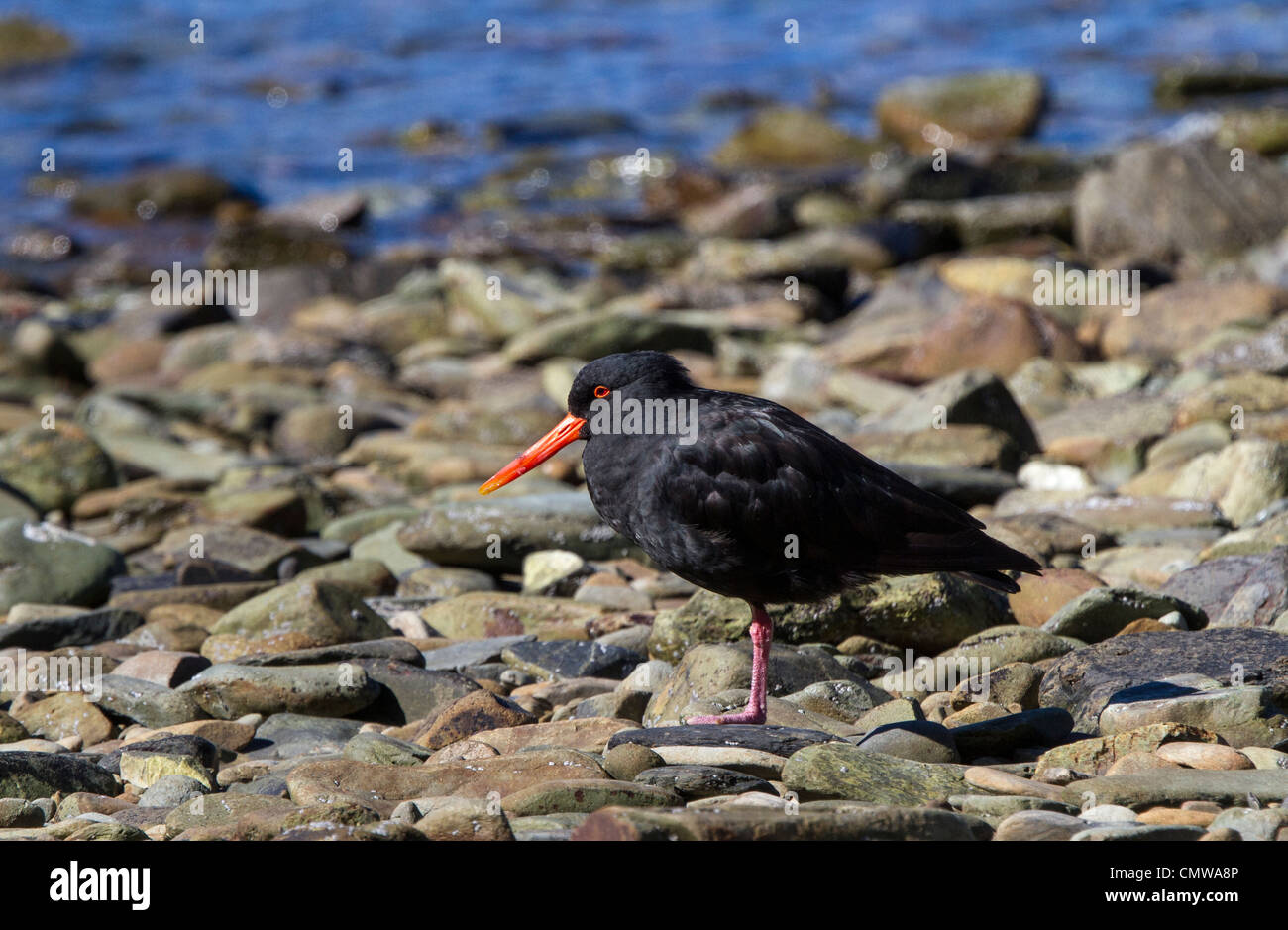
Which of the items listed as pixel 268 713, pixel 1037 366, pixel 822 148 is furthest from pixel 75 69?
pixel 268 713

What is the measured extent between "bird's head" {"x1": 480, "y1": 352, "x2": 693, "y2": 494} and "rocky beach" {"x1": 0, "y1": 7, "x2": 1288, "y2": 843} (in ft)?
3.33

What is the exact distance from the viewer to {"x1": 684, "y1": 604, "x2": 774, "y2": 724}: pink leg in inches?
189

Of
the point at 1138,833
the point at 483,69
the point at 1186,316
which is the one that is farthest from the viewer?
the point at 483,69

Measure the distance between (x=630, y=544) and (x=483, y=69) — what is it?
23712 millimetres

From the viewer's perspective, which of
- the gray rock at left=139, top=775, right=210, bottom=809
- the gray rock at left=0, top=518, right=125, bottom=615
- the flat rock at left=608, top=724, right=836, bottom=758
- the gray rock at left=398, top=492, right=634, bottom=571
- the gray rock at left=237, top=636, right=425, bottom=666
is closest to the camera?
the flat rock at left=608, top=724, right=836, bottom=758

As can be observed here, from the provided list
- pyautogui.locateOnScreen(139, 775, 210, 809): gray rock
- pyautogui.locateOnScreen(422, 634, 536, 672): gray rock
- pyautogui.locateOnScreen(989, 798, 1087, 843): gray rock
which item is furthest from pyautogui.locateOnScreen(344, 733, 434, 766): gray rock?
pyautogui.locateOnScreen(989, 798, 1087, 843): gray rock

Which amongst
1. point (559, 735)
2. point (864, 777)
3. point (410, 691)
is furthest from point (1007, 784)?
point (410, 691)

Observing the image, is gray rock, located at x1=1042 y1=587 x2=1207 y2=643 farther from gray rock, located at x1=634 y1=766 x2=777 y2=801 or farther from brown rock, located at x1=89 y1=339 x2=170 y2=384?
brown rock, located at x1=89 y1=339 x2=170 y2=384

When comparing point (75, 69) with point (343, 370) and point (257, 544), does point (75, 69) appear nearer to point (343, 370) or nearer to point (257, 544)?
point (343, 370)

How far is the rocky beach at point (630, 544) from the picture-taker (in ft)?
14.0

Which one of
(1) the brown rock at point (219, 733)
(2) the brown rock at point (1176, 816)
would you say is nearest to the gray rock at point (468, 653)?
(1) the brown rock at point (219, 733)

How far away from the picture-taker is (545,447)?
539cm

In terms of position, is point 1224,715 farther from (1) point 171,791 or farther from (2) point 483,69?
(2) point 483,69
